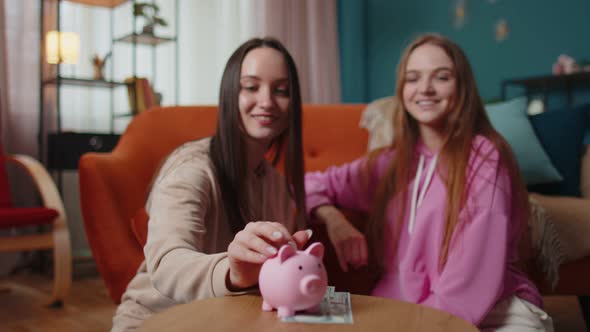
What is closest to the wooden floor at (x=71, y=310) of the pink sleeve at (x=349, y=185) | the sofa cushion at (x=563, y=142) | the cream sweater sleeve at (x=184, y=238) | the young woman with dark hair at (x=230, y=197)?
the sofa cushion at (x=563, y=142)

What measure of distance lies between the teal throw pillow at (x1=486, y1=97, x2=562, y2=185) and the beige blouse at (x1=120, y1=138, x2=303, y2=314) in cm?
109

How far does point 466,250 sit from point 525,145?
936 mm

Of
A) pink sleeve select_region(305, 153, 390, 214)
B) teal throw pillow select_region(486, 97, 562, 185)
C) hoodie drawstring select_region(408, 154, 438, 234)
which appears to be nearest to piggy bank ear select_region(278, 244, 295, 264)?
hoodie drawstring select_region(408, 154, 438, 234)

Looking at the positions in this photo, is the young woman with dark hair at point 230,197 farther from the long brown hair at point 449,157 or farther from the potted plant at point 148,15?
the potted plant at point 148,15

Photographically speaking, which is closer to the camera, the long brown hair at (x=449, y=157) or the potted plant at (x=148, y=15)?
the long brown hair at (x=449, y=157)

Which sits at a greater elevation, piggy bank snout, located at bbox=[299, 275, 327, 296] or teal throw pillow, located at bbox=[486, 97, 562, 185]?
teal throw pillow, located at bbox=[486, 97, 562, 185]

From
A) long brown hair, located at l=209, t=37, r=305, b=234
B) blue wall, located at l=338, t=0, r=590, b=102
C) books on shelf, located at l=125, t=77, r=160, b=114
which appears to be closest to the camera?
long brown hair, located at l=209, t=37, r=305, b=234

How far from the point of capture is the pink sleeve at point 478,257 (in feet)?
3.35

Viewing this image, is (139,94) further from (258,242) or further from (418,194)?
(258,242)

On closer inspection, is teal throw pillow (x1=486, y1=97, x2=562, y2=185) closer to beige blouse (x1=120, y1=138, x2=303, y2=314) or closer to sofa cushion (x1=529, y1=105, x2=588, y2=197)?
sofa cushion (x1=529, y1=105, x2=588, y2=197)

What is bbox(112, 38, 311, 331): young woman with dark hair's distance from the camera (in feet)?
2.30

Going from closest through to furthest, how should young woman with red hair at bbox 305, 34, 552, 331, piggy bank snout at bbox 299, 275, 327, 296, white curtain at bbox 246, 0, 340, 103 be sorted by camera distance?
1. piggy bank snout at bbox 299, 275, 327, 296
2. young woman with red hair at bbox 305, 34, 552, 331
3. white curtain at bbox 246, 0, 340, 103

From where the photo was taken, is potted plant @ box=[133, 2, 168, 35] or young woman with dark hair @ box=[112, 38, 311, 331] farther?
potted plant @ box=[133, 2, 168, 35]

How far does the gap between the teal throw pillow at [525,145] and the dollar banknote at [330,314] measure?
1272 mm
